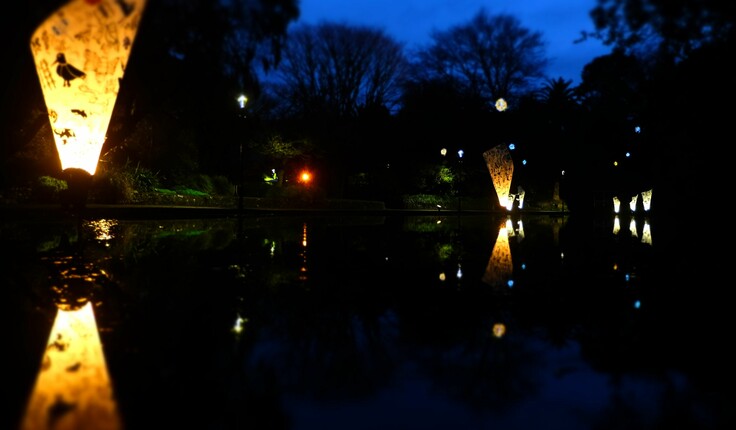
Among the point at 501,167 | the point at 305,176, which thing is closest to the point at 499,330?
the point at 501,167

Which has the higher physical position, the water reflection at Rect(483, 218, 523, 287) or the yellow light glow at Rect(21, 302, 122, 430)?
the water reflection at Rect(483, 218, 523, 287)

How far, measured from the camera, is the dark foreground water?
11.4ft

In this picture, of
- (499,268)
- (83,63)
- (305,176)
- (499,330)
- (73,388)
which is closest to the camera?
(73,388)

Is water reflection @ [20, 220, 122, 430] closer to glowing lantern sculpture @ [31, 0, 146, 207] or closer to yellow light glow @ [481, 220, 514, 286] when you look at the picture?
glowing lantern sculpture @ [31, 0, 146, 207]

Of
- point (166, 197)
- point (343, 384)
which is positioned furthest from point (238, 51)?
point (166, 197)

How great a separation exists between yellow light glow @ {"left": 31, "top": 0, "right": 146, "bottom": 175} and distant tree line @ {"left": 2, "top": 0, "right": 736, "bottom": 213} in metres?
0.44

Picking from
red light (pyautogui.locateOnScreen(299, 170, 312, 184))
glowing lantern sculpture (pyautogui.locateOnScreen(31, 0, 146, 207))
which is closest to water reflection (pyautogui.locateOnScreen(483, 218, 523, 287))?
glowing lantern sculpture (pyautogui.locateOnScreen(31, 0, 146, 207))

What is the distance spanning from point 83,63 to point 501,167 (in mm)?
30015

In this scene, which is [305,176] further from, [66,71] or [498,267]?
[498,267]

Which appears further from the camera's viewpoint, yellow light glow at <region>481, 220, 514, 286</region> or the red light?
the red light

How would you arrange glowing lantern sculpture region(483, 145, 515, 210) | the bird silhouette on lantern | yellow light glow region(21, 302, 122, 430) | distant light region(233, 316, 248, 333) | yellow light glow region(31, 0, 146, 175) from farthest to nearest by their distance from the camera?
glowing lantern sculpture region(483, 145, 515, 210)
the bird silhouette on lantern
yellow light glow region(31, 0, 146, 175)
distant light region(233, 316, 248, 333)
yellow light glow region(21, 302, 122, 430)

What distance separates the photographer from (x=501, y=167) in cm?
3769

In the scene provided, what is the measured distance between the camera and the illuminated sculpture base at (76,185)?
13.8 meters

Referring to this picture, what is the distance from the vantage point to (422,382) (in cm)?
402
